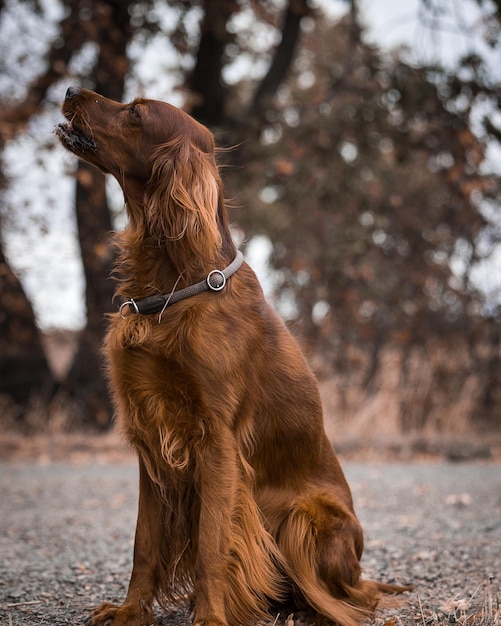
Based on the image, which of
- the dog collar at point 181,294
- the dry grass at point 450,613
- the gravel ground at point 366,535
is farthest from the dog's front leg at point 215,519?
the dry grass at point 450,613

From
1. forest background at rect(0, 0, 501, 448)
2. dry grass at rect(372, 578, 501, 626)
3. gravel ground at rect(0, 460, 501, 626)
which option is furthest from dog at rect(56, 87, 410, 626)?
forest background at rect(0, 0, 501, 448)

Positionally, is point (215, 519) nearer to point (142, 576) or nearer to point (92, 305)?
point (142, 576)

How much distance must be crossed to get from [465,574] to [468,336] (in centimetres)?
763

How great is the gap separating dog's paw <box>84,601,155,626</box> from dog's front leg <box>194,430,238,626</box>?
28 cm

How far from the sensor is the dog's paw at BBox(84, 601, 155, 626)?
2.80m

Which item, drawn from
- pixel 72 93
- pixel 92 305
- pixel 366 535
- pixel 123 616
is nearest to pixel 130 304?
pixel 72 93

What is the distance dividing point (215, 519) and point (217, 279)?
2.82ft

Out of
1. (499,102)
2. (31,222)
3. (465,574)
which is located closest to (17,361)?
(31,222)

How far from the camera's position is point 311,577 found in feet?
9.51

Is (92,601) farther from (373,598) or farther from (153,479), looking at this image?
(373,598)

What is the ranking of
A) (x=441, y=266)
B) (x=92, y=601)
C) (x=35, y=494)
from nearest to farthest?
(x=92, y=601)
(x=35, y=494)
(x=441, y=266)

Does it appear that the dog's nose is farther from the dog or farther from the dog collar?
the dog collar

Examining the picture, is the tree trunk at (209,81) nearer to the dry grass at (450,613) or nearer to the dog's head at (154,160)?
the dog's head at (154,160)

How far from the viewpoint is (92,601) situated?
332cm
